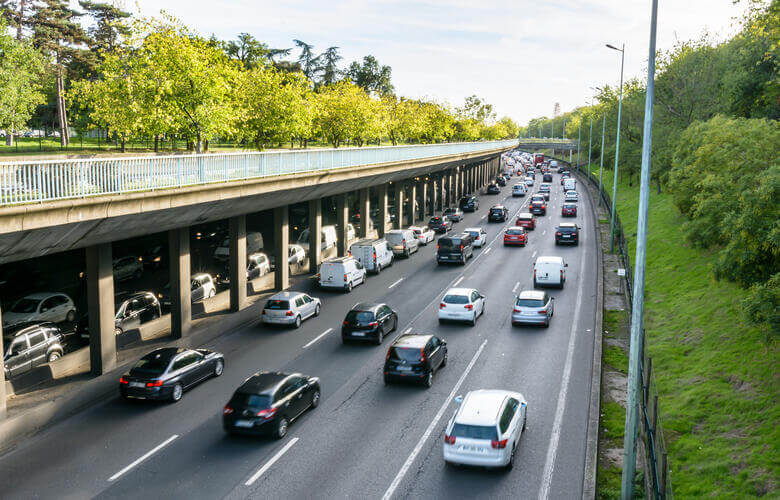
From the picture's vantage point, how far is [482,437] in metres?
14.2

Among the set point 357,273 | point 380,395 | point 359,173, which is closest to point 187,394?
point 380,395

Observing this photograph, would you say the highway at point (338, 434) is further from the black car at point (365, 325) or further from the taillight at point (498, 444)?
the taillight at point (498, 444)

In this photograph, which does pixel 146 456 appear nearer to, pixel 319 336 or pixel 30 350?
pixel 30 350

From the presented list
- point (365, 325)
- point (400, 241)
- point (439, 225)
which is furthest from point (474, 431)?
point (439, 225)

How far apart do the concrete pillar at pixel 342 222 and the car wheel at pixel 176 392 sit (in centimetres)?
2254

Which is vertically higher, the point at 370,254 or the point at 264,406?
the point at 370,254

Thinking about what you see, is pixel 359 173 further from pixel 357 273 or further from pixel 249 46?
pixel 249 46

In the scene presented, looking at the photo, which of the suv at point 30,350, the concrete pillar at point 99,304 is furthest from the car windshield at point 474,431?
the suv at point 30,350

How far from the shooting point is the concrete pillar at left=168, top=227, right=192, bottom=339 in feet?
82.5

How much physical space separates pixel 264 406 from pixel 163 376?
14.9 ft

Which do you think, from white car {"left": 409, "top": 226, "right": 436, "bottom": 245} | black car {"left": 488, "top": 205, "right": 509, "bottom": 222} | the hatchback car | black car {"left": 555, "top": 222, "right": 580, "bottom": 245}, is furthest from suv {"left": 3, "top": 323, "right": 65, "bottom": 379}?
black car {"left": 488, "top": 205, "right": 509, "bottom": 222}

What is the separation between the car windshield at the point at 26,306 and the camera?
26500 millimetres

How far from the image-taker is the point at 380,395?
19453 millimetres

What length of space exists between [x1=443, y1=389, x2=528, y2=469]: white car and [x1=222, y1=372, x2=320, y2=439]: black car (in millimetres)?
4713
